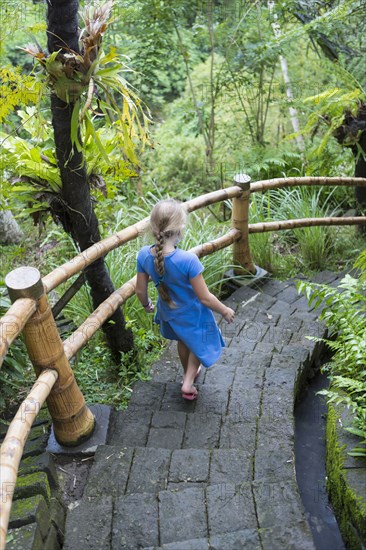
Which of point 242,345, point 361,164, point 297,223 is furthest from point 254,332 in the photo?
point 361,164

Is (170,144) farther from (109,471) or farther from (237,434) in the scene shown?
(109,471)

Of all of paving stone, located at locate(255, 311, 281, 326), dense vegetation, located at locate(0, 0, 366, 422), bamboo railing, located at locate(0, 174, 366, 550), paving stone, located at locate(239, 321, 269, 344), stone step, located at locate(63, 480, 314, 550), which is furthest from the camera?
paving stone, located at locate(255, 311, 281, 326)

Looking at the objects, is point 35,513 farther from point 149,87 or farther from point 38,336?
point 149,87

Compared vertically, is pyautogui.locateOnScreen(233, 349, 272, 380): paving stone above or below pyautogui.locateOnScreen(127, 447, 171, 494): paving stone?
below

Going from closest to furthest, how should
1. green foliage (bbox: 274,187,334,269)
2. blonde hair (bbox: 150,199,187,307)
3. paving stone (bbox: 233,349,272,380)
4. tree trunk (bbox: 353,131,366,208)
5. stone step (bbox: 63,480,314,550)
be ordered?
stone step (bbox: 63,480,314,550) → blonde hair (bbox: 150,199,187,307) → paving stone (bbox: 233,349,272,380) → green foliage (bbox: 274,187,334,269) → tree trunk (bbox: 353,131,366,208)

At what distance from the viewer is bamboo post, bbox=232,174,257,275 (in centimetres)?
432

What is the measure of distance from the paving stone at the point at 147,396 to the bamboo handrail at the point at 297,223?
1.76 m

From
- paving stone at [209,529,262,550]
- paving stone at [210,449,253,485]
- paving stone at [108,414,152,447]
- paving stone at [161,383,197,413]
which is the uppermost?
paving stone at [209,529,262,550]

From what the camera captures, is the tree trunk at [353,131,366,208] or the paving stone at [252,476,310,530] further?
the tree trunk at [353,131,366,208]

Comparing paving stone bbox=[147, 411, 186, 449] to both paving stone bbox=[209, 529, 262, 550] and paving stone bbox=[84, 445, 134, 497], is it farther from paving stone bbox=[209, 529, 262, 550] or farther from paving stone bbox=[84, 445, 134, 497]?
paving stone bbox=[209, 529, 262, 550]

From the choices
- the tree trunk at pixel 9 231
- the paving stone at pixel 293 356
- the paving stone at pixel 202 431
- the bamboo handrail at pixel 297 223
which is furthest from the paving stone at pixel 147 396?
the tree trunk at pixel 9 231

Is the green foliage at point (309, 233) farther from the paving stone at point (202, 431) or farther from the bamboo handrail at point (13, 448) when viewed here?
the bamboo handrail at point (13, 448)

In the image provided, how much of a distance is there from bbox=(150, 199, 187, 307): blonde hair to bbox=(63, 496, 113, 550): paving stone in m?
1.09

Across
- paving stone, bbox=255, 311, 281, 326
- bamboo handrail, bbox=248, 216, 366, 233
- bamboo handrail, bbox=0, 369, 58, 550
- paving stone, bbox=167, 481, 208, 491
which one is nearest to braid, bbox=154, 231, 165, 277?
bamboo handrail, bbox=0, 369, 58, 550
